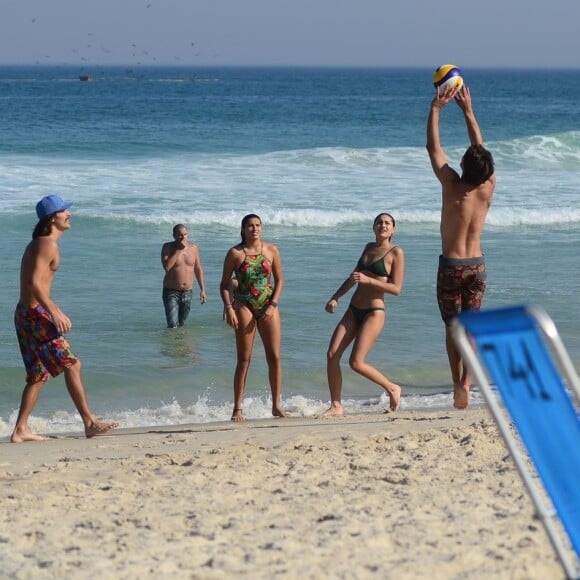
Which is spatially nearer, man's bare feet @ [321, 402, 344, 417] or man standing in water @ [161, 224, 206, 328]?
man's bare feet @ [321, 402, 344, 417]

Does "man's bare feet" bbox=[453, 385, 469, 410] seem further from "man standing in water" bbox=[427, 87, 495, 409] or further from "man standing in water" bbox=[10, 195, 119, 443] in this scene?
"man standing in water" bbox=[10, 195, 119, 443]

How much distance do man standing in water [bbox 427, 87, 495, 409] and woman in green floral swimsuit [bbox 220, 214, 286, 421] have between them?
1260 mm

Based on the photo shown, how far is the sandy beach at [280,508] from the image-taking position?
3994 mm

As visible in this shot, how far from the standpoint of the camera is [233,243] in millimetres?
15570

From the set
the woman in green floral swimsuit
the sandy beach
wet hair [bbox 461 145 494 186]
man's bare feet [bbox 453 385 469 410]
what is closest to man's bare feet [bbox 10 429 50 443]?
the sandy beach

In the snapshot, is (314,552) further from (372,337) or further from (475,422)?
(372,337)

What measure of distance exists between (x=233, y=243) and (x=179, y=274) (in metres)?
5.43

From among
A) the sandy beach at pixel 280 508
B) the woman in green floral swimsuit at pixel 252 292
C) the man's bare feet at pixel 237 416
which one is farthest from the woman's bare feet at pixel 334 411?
the sandy beach at pixel 280 508

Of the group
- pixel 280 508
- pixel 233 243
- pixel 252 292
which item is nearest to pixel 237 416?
pixel 252 292

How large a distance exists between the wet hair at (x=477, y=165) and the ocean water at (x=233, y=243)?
245cm

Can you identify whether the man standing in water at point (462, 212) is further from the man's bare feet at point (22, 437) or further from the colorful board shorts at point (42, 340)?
the man's bare feet at point (22, 437)

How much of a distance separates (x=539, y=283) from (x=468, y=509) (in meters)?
8.36

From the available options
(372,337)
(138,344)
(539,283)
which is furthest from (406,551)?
(539,283)

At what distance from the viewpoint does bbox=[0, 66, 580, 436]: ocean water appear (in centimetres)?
873
